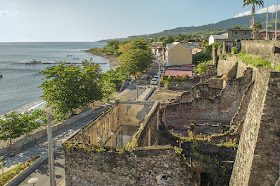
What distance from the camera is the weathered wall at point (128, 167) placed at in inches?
379

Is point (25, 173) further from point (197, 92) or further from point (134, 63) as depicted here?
point (134, 63)

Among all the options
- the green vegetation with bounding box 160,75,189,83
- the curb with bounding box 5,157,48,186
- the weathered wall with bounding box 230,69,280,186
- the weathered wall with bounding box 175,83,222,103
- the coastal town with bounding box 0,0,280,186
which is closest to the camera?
the weathered wall with bounding box 230,69,280,186

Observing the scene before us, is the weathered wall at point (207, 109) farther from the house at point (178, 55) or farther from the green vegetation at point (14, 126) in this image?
the house at point (178, 55)

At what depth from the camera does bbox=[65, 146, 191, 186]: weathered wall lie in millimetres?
9633

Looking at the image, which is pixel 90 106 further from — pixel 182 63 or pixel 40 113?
pixel 182 63

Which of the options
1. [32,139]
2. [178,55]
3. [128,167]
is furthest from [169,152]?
[178,55]

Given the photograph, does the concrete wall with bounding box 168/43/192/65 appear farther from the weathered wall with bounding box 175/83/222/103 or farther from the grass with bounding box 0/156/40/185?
the grass with bounding box 0/156/40/185

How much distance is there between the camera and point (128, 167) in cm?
980

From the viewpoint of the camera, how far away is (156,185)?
9852 mm

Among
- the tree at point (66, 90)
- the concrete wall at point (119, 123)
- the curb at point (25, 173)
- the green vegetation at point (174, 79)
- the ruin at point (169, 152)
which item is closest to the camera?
the ruin at point (169, 152)

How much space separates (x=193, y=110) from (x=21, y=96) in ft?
169

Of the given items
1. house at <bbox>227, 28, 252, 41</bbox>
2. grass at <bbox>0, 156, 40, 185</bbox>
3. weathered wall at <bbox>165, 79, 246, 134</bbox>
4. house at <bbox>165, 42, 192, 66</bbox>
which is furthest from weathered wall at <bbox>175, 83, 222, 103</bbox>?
house at <bbox>227, 28, 252, 41</bbox>

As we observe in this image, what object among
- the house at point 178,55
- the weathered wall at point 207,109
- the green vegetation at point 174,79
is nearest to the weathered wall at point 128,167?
the weathered wall at point 207,109

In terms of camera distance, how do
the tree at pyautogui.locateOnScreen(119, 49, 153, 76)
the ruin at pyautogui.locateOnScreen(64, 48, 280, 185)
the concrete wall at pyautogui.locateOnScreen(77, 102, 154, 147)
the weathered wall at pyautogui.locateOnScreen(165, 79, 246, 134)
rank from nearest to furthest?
the ruin at pyautogui.locateOnScreen(64, 48, 280, 185), the concrete wall at pyautogui.locateOnScreen(77, 102, 154, 147), the weathered wall at pyautogui.locateOnScreen(165, 79, 246, 134), the tree at pyautogui.locateOnScreen(119, 49, 153, 76)
